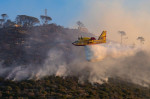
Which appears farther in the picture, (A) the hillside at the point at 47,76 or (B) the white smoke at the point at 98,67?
(B) the white smoke at the point at 98,67

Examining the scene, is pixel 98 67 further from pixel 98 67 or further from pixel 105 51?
pixel 105 51

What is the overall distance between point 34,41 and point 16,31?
14418 mm

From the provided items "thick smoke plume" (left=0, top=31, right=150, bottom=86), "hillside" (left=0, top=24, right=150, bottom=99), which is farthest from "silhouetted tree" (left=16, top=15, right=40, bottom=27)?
"thick smoke plume" (left=0, top=31, right=150, bottom=86)

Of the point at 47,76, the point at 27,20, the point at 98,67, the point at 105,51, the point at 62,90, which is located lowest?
the point at 62,90

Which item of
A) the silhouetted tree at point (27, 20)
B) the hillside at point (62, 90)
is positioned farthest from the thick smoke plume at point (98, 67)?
the silhouetted tree at point (27, 20)

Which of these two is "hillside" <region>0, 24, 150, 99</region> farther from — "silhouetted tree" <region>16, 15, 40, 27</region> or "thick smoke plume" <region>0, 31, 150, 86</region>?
"silhouetted tree" <region>16, 15, 40, 27</region>

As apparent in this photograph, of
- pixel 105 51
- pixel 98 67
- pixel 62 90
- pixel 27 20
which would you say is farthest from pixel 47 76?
pixel 27 20

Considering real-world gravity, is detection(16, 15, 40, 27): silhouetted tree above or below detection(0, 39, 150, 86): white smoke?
above

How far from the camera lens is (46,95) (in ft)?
109

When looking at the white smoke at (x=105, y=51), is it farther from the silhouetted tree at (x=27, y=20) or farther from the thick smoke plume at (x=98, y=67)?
the silhouetted tree at (x=27, y=20)

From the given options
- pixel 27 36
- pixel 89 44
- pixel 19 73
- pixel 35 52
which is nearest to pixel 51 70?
pixel 19 73

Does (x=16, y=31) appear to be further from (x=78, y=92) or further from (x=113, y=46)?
(x=78, y=92)

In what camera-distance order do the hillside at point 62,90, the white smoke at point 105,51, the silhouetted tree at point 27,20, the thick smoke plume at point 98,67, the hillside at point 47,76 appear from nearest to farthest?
the hillside at point 62,90 < the hillside at point 47,76 < the white smoke at point 105,51 < the thick smoke plume at point 98,67 < the silhouetted tree at point 27,20

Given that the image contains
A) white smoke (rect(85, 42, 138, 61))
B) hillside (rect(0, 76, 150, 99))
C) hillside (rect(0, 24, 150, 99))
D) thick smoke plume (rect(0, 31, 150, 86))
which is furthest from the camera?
thick smoke plume (rect(0, 31, 150, 86))
